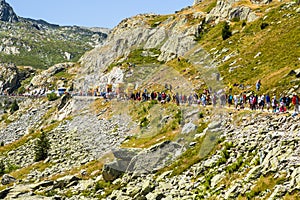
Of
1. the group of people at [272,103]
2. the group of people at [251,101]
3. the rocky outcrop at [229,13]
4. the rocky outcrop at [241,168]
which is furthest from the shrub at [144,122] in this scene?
the rocky outcrop at [229,13]

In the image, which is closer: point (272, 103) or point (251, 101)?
point (272, 103)

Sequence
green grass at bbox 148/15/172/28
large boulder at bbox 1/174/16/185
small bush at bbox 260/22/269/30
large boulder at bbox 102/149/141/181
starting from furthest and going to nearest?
1. green grass at bbox 148/15/172/28
2. small bush at bbox 260/22/269/30
3. large boulder at bbox 1/174/16/185
4. large boulder at bbox 102/149/141/181

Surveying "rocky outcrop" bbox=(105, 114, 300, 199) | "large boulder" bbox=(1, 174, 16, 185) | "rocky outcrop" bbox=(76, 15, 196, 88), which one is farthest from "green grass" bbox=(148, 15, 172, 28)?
"rocky outcrop" bbox=(105, 114, 300, 199)

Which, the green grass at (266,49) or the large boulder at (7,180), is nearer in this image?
the green grass at (266,49)

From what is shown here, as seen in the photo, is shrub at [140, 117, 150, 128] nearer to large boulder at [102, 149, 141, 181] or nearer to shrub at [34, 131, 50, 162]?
large boulder at [102, 149, 141, 181]

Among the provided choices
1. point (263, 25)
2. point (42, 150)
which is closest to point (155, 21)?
point (263, 25)

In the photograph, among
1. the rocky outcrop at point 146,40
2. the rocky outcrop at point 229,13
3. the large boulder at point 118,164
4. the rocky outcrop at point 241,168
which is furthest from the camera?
the rocky outcrop at point 146,40

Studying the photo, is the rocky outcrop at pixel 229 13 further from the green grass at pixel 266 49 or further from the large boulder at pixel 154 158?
the large boulder at pixel 154 158

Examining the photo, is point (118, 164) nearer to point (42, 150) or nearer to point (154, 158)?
point (154, 158)

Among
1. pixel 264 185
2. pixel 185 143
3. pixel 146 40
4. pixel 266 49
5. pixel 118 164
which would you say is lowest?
pixel 118 164

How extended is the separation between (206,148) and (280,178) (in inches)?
430

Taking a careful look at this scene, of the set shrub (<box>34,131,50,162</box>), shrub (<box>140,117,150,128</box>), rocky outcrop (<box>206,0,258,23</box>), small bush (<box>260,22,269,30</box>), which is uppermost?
rocky outcrop (<box>206,0,258,23</box>)

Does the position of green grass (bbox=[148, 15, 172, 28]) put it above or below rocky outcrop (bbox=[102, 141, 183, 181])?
above

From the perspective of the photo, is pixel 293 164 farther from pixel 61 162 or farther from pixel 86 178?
pixel 61 162
